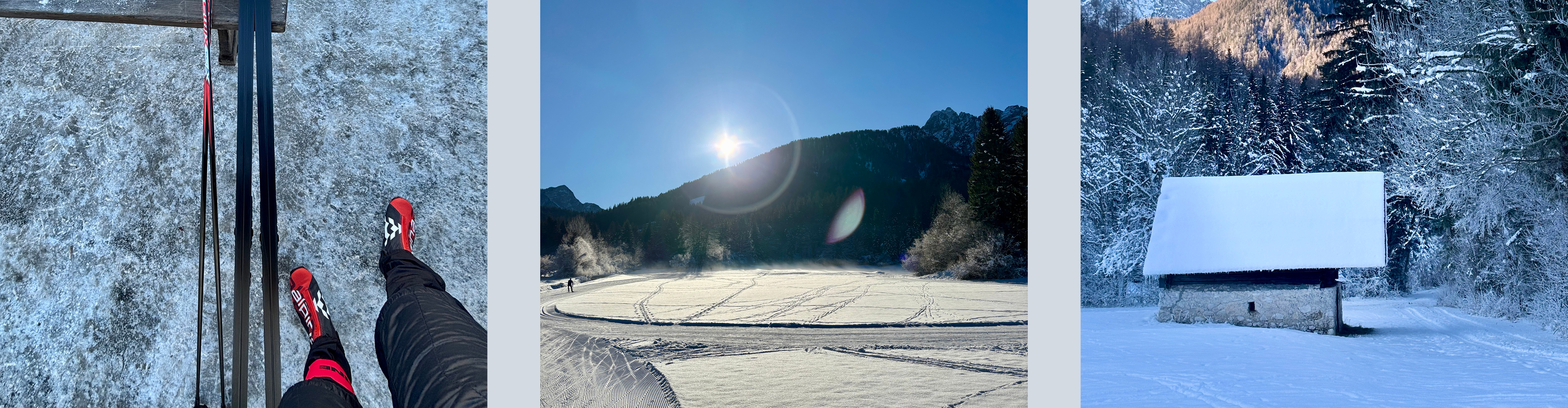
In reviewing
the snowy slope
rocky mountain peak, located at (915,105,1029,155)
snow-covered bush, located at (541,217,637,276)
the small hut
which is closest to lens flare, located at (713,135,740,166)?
snow-covered bush, located at (541,217,637,276)

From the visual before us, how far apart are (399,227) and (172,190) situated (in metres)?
0.58

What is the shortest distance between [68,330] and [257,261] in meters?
0.45

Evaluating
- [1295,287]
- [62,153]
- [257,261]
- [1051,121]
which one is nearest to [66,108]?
[62,153]

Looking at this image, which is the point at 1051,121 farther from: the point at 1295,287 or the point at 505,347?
the point at 1295,287

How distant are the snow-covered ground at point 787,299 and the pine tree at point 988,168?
0.42 meters

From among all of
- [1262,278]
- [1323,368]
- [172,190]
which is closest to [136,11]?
[172,190]

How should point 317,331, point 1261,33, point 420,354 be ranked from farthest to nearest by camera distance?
point 1261,33 → point 317,331 → point 420,354

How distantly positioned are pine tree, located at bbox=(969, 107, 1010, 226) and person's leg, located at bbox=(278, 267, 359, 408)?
2826 millimetres

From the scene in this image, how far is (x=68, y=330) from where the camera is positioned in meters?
1.58

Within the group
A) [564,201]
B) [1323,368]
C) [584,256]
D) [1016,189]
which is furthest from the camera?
[1323,368]

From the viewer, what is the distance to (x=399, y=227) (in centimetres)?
162

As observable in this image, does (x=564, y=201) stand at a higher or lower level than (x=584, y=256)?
higher

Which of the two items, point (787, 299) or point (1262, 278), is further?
point (1262, 278)

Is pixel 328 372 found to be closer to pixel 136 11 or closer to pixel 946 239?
pixel 136 11
